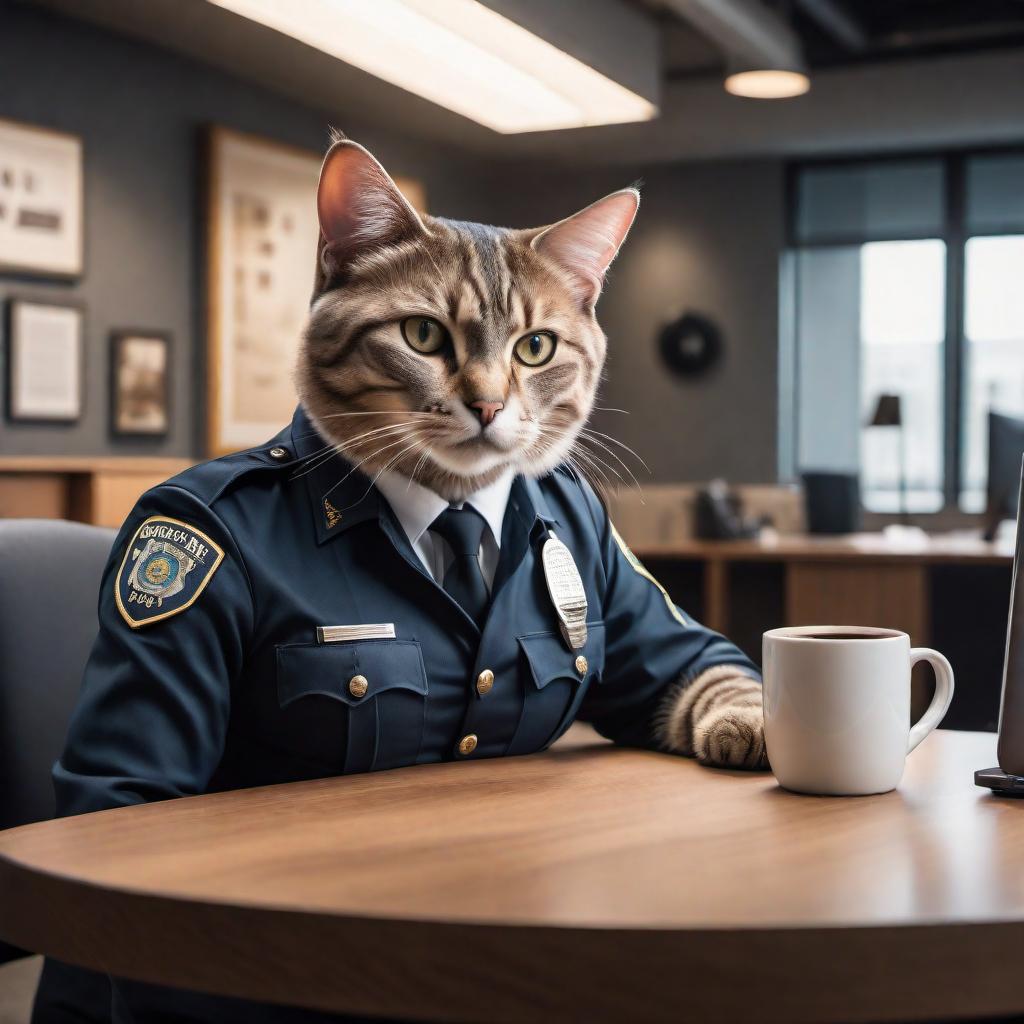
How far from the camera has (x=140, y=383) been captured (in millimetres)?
5152

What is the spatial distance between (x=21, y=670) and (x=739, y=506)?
4269 mm

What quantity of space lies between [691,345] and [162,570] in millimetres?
6692

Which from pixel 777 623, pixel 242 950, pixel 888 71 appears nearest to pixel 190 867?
pixel 242 950

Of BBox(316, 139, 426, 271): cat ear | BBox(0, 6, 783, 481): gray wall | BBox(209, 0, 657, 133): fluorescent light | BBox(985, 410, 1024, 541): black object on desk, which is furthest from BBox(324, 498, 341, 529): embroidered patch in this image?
BBox(985, 410, 1024, 541): black object on desk

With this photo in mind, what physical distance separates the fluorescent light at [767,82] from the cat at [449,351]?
4.16 m

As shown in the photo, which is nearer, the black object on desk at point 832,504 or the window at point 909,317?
the black object on desk at point 832,504

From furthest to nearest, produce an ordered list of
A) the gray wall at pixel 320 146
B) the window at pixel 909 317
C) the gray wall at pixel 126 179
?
1. the window at pixel 909 317
2. the gray wall at pixel 320 146
3. the gray wall at pixel 126 179

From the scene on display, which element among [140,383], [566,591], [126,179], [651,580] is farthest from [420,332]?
[126,179]

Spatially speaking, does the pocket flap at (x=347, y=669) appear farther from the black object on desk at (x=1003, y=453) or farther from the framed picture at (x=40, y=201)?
the framed picture at (x=40, y=201)

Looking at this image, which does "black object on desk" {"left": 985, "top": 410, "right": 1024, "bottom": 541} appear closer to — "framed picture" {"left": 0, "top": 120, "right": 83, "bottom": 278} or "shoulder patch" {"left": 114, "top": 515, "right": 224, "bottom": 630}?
"framed picture" {"left": 0, "top": 120, "right": 83, "bottom": 278}

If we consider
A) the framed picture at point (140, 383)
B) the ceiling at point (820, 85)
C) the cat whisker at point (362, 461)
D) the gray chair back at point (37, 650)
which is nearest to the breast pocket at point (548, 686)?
the cat whisker at point (362, 461)

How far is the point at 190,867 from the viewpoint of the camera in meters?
0.67

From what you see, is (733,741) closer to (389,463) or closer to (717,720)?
(717,720)

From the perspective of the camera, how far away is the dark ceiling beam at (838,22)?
5621 mm
